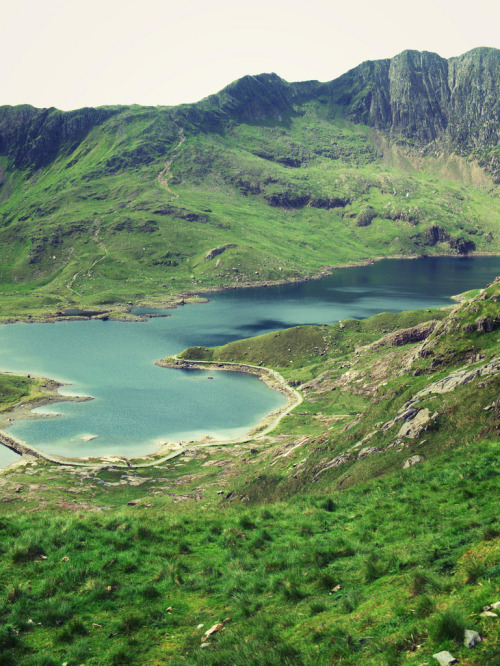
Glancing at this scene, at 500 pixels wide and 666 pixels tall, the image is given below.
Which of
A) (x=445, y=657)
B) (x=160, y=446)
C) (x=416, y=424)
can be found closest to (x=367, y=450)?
(x=416, y=424)

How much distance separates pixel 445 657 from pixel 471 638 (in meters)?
0.92

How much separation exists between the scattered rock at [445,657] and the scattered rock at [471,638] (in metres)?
0.64

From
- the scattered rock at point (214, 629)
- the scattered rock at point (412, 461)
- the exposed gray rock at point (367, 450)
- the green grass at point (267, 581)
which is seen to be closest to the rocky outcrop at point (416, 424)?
the exposed gray rock at point (367, 450)

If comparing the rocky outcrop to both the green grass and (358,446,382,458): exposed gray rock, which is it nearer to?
(358,446,382,458): exposed gray rock

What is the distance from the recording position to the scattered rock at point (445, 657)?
516 inches

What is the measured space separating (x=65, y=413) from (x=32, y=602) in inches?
4297

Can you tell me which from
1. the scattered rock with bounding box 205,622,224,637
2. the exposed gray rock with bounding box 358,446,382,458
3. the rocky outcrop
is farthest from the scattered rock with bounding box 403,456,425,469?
the scattered rock with bounding box 205,622,224,637

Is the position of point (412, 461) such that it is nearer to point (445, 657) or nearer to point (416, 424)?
point (416, 424)

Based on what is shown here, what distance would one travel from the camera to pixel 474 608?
14898 millimetres

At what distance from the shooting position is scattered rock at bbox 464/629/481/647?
1347 centimetres

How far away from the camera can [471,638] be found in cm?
1353

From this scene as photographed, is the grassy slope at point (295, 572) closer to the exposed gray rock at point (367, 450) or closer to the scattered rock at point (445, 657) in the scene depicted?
the scattered rock at point (445, 657)

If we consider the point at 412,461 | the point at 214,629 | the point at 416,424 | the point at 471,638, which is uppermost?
the point at 471,638

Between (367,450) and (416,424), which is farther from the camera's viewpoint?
(367,450)
